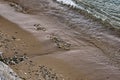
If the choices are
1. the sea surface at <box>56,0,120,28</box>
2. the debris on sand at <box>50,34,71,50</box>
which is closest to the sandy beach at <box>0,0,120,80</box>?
the debris on sand at <box>50,34,71,50</box>

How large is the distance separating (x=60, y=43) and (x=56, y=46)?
321 millimetres

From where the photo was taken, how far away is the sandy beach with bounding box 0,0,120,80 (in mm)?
8344

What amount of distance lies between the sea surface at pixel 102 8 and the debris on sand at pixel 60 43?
3255 mm

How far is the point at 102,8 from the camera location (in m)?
14.5

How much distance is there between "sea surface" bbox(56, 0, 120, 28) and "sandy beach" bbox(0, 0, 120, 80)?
27.3 inches

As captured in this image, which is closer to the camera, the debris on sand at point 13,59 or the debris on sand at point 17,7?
the debris on sand at point 13,59

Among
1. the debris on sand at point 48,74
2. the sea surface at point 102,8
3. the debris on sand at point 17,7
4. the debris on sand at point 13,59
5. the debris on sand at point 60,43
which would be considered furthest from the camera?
the debris on sand at point 17,7

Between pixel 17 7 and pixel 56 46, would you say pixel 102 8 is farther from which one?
pixel 56 46

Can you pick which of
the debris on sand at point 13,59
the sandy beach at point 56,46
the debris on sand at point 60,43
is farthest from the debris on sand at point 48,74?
the debris on sand at point 60,43

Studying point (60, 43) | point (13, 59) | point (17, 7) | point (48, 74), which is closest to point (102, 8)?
point (17, 7)

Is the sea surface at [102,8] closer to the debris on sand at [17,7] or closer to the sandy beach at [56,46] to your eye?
the sandy beach at [56,46]

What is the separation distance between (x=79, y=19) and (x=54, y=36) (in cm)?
303

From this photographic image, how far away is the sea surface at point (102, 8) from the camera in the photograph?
518 inches

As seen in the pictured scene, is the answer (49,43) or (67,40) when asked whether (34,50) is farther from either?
(67,40)
